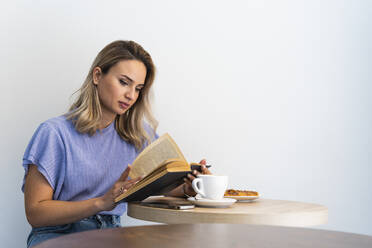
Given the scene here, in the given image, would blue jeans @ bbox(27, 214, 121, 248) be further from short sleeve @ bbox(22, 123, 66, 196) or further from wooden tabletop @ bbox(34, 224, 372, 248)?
wooden tabletop @ bbox(34, 224, 372, 248)

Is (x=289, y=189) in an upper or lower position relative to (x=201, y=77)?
lower

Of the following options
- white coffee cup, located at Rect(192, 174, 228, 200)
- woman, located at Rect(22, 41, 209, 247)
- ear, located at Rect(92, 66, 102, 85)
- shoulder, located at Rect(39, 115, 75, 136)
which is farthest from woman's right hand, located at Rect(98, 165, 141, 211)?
ear, located at Rect(92, 66, 102, 85)

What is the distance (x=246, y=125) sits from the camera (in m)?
1.99

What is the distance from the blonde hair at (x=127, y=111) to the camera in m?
1.53

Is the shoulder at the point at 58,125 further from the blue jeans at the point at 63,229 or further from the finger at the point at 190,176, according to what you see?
the finger at the point at 190,176

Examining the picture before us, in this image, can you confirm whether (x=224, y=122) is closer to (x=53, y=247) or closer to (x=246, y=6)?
(x=246, y=6)

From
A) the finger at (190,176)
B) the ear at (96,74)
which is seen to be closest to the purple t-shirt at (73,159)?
the ear at (96,74)

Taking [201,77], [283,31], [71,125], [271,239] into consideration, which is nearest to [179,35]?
[201,77]

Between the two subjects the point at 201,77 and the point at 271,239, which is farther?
the point at 201,77

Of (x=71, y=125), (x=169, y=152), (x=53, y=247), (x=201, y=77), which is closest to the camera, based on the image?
(x=53, y=247)

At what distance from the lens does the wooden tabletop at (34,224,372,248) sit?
14.2 inches

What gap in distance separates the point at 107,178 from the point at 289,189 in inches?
38.2

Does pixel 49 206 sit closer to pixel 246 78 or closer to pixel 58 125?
pixel 58 125

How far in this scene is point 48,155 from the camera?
137 centimetres
